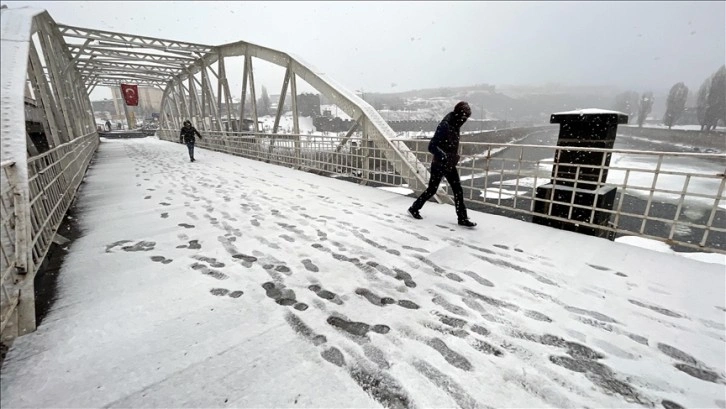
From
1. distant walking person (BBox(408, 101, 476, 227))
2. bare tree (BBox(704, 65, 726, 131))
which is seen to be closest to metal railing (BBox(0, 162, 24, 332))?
distant walking person (BBox(408, 101, 476, 227))

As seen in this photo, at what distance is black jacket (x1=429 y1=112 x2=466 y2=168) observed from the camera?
3.92 metres

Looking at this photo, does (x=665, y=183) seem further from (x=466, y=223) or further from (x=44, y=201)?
(x=44, y=201)

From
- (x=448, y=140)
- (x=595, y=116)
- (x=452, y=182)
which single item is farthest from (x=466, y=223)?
(x=595, y=116)

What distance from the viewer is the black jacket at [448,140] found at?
392cm

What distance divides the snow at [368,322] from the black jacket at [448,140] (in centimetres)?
101

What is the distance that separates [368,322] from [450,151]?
2.69m

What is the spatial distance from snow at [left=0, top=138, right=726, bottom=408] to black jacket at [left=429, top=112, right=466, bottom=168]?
1.01 meters

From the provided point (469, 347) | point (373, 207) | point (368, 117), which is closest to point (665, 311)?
point (469, 347)

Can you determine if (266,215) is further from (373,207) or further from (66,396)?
(66,396)

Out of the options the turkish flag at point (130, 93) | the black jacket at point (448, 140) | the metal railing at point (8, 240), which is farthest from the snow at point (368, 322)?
the turkish flag at point (130, 93)

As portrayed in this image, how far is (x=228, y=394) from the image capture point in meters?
1.53

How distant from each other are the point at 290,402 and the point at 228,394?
330 millimetres

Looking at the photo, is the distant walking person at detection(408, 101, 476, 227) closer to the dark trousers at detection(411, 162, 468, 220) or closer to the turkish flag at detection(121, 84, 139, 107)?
the dark trousers at detection(411, 162, 468, 220)

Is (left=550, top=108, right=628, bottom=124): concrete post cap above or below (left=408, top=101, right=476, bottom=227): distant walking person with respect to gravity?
above
